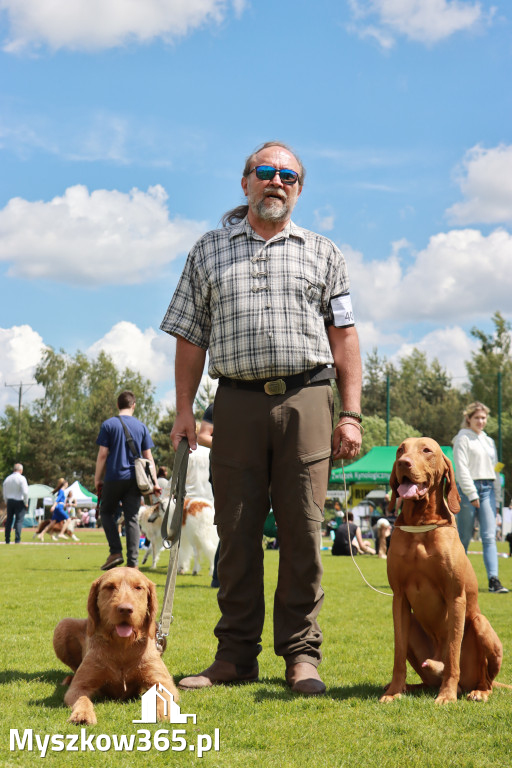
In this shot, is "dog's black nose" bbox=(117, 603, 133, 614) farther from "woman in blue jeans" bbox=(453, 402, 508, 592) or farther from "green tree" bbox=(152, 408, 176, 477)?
"green tree" bbox=(152, 408, 176, 477)

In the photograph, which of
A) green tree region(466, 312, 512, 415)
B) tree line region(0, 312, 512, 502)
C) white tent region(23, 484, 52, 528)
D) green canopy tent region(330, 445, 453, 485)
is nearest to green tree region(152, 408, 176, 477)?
tree line region(0, 312, 512, 502)

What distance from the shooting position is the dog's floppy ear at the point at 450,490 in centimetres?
385

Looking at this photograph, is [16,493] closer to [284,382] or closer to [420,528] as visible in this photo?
[284,382]

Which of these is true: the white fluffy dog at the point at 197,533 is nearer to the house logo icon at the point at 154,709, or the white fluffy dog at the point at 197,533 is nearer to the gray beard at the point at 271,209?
the gray beard at the point at 271,209

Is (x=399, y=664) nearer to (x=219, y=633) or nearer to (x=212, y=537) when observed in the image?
(x=219, y=633)

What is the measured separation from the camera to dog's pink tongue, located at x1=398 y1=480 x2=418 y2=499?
3.71 meters

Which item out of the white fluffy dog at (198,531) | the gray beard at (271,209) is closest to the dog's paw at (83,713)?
the gray beard at (271,209)

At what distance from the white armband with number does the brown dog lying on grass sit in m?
1.68

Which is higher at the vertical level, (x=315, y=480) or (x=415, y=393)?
(x=415, y=393)

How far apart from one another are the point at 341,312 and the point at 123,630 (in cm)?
197

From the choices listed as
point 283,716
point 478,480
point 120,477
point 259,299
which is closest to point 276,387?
point 259,299

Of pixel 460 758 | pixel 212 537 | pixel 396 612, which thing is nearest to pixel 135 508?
pixel 212 537

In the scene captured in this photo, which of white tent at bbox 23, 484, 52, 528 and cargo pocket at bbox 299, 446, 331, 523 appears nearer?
cargo pocket at bbox 299, 446, 331, 523

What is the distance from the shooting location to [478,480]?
9.18 meters
